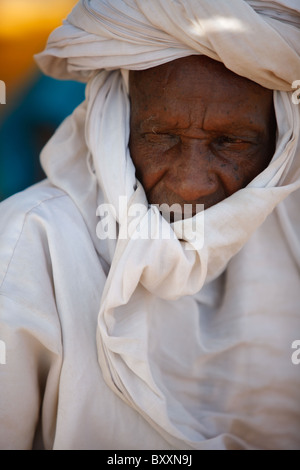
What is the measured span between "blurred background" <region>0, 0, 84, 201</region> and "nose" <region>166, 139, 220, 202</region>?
4.20 ft

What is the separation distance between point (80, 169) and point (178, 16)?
0.66 metres

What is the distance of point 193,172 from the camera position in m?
1.87

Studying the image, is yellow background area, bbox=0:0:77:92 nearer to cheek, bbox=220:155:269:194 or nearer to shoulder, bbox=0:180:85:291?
shoulder, bbox=0:180:85:291

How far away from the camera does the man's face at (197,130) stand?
1869 millimetres

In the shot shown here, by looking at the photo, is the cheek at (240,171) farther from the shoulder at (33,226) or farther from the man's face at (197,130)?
the shoulder at (33,226)

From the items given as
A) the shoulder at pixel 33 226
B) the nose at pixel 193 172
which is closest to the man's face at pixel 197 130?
the nose at pixel 193 172

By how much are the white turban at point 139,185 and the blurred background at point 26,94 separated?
0.95 metres

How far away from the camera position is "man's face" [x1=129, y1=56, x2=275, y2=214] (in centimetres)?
187

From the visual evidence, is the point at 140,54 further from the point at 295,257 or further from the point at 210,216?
the point at 295,257

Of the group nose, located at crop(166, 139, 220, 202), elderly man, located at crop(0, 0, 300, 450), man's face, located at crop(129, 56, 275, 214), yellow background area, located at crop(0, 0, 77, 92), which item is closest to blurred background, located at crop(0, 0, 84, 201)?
yellow background area, located at crop(0, 0, 77, 92)

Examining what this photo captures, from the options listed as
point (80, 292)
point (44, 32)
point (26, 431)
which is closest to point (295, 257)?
point (80, 292)

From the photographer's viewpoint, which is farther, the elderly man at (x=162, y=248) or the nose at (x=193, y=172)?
the nose at (x=193, y=172)

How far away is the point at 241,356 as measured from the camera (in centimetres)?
199
